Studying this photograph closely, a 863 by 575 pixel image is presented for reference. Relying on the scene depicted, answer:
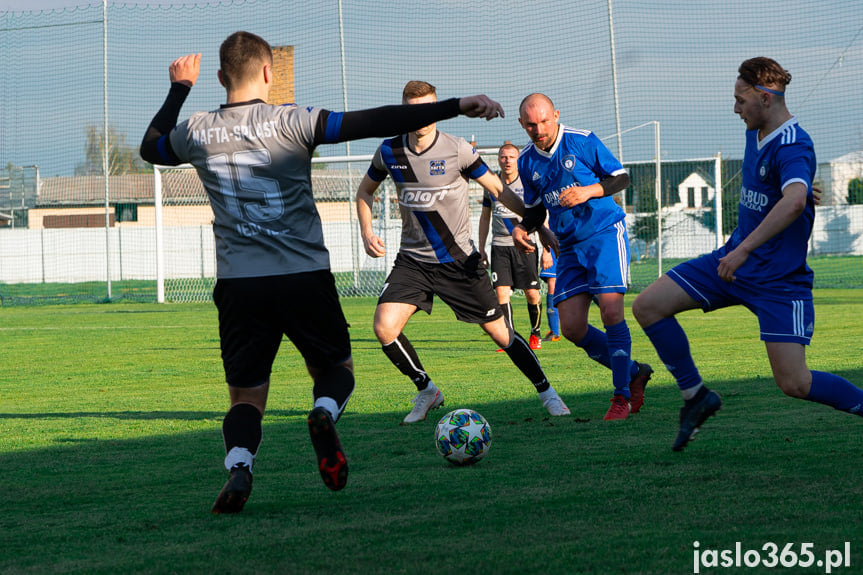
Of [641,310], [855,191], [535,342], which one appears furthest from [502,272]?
[855,191]

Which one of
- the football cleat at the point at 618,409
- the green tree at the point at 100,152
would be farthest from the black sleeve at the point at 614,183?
the green tree at the point at 100,152

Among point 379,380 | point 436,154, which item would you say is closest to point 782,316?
point 436,154

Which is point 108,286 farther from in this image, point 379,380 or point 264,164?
point 264,164

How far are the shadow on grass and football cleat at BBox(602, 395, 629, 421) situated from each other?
91 millimetres

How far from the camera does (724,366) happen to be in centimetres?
880

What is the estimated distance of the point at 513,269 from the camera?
493 inches

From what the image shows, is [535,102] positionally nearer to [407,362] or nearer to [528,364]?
[528,364]

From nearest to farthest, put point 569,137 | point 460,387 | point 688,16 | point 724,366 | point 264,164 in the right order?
point 264,164
point 569,137
point 460,387
point 724,366
point 688,16

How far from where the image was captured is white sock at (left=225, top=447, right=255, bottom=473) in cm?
409

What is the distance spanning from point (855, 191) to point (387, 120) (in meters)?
27.1

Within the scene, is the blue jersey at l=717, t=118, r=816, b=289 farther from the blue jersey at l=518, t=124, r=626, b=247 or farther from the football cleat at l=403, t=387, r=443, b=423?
the football cleat at l=403, t=387, r=443, b=423

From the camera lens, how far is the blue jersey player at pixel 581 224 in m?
6.55

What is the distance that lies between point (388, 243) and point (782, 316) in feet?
65.8

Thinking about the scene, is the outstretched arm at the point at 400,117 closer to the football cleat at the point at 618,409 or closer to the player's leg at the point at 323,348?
the player's leg at the point at 323,348
